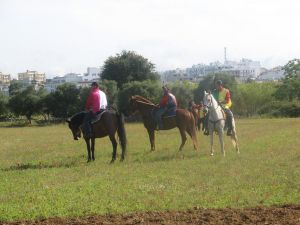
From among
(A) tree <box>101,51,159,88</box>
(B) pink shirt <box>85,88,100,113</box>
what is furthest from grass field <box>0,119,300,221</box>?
(A) tree <box>101,51,159,88</box>

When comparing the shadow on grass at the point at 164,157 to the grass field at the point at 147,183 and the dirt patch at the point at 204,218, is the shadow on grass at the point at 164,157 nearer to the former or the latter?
the grass field at the point at 147,183

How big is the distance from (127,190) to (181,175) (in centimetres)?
254

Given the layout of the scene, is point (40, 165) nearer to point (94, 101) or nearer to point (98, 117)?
point (98, 117)

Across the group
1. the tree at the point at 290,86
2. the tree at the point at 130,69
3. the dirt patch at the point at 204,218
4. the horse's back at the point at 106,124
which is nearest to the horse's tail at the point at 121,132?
the horse's back at the point at 106,124

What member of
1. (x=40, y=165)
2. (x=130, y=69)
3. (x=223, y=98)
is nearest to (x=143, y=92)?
(x=130, y=69)

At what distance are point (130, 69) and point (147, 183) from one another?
229ft

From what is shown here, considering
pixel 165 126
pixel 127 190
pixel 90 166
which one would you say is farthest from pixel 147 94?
pixel 127 190

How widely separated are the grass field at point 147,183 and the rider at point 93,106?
1352 millimetres

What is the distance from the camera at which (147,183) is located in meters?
12.8

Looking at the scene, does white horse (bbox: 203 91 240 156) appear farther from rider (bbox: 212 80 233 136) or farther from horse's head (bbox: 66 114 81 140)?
horse's head (bbox: 66 114 81 140)

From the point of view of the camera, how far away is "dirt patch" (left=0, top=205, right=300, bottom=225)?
8.73 metres

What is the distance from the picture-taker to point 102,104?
17906 mm

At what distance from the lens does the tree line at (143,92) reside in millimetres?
70000

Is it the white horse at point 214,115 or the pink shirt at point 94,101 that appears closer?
the pink shirt at point 94,101
